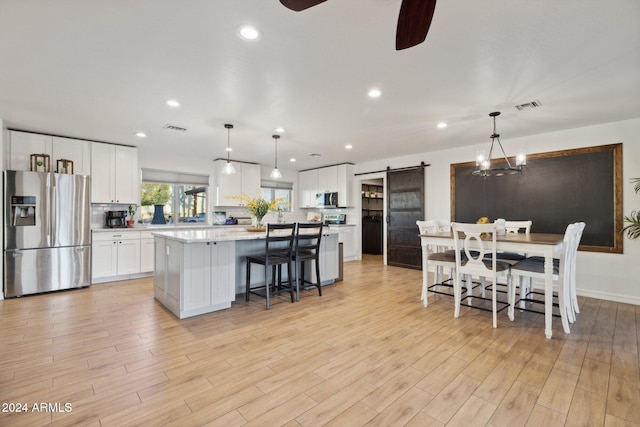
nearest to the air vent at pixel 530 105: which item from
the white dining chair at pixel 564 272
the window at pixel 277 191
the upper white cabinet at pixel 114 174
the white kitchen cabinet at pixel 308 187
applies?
the white dining chair at pixel 564 272

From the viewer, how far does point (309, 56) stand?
7.62 feet

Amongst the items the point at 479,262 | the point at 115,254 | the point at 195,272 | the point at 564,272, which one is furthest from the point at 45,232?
the point at 564,272

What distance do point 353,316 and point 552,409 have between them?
180cm

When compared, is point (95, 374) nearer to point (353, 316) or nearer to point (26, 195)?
point (353, 316)

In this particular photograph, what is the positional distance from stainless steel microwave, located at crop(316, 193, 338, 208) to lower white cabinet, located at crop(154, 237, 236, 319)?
13.2ft

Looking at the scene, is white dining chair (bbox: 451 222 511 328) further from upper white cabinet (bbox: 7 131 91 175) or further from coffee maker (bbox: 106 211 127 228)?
upper white cabinet (bbox: 7 131 91 175)

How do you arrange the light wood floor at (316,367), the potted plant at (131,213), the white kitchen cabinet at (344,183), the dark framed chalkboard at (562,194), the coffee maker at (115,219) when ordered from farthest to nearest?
the white kitchen cabinet at (344,183) → the potted plant at (131,213) → the coffee maker at (115,219) → the dark framed chalkboard at (562,194) → the light wood floor at (316,367)

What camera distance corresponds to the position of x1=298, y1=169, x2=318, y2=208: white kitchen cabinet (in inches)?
302

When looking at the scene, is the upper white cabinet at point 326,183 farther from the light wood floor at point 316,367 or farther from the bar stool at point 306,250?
the light wood floor at point 316,367

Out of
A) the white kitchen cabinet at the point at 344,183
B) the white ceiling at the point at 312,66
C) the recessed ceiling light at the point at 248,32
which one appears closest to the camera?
the white ceiling at the point at 312,66

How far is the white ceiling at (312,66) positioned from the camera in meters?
1.83

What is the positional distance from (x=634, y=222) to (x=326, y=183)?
5.36 m

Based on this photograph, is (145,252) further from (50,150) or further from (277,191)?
(277,191)

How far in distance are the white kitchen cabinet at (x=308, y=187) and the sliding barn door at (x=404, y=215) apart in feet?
6.71
